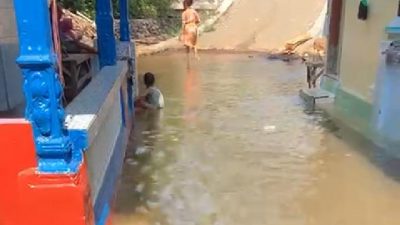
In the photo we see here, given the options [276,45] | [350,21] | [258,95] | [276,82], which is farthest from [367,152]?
[276,45]

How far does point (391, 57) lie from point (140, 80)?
6.84m

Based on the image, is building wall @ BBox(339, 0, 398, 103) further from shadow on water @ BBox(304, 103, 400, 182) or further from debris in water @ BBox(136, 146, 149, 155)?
debris in water @ BBox(136, 146, 149, 155)

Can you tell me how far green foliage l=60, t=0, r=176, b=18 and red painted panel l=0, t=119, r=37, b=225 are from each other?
48.9 feet

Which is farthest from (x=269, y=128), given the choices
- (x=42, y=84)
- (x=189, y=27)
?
(x=189, y=27)

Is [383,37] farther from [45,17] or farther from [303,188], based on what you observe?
[45,17]

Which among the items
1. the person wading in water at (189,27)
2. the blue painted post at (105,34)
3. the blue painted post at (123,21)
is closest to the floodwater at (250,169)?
the blue painted post at (105,34)

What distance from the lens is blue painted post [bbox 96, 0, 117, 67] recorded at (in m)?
6.97

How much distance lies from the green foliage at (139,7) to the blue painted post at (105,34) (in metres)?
11.7

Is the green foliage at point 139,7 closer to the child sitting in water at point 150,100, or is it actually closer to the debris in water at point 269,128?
the child sitting in water at point 150,100

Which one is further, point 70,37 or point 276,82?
point 276,82

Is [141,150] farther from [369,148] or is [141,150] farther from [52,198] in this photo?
[52,198]

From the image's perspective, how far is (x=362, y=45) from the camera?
898cm

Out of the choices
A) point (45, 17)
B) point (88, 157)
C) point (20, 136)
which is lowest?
point (88, 157)

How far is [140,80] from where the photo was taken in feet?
42.0
